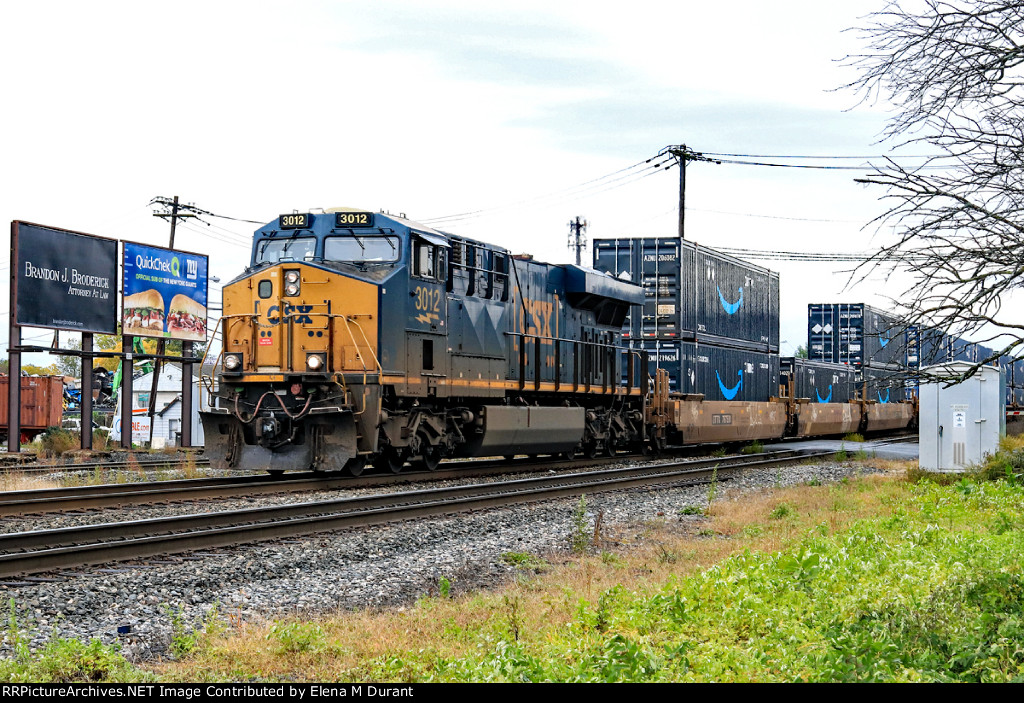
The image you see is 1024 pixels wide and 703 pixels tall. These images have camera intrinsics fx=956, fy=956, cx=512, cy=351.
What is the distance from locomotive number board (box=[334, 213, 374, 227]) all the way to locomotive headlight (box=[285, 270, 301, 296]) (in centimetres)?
108

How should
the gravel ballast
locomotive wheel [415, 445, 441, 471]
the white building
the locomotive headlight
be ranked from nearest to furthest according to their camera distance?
1. the gravel ballast
2. the locomotive headlight
3. locomotive wheel [415, 445, 441, 471]
4. the white building

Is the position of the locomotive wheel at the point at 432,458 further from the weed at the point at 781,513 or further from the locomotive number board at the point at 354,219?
the weed at the point at 781,513

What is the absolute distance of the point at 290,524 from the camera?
31.0ft

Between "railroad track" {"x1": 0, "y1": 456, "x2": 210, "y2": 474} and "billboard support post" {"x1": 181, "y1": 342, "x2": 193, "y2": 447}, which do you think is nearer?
"railroad track" {"x1": 0, "y1": 456, "x2": 210, "y2": 474}

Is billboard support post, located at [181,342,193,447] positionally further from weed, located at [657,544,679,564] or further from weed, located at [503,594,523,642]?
weed, located at [503,594,523,642]

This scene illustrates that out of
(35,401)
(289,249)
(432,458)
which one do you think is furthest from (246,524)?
(35,401)

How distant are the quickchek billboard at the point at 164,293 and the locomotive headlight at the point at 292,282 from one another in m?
12.7

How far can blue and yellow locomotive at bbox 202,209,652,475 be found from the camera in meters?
13.5

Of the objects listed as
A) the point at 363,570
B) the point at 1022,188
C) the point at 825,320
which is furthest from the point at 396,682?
the point at 825,320

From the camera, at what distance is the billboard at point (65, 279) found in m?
22.2

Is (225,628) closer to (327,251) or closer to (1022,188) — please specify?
(1022,188)

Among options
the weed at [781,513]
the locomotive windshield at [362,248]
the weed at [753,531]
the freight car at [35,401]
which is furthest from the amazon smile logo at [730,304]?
the freight car at [35,401]

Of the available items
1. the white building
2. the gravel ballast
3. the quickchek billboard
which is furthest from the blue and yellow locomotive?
the white building

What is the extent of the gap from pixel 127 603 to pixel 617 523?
19.6 ft
